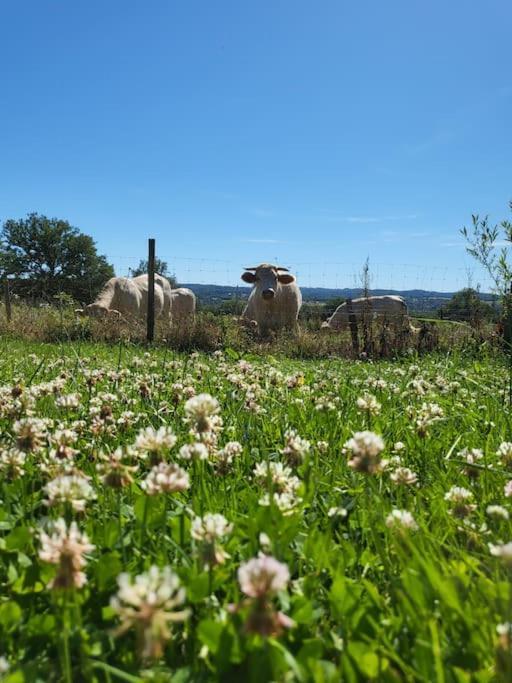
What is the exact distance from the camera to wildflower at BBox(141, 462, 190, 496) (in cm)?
150

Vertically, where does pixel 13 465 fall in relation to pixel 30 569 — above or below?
above

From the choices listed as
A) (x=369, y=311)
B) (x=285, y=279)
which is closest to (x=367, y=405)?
(x=369, y=311)

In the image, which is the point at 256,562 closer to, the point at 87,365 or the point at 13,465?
the point at 13,465

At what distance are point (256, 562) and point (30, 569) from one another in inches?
36.6

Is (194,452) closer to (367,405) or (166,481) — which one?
(166,481)

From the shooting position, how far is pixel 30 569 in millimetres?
1656

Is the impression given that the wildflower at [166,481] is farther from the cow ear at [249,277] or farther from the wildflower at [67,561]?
the cow ear at [249,277]

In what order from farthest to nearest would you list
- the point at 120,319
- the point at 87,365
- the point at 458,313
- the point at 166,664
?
the point at 458,313
the point at 120,319
the point at 87,365
the point at 166,664

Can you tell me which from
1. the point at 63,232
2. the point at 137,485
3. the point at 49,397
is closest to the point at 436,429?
the point at 137,485

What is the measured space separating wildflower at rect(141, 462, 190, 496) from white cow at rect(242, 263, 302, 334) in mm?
17116

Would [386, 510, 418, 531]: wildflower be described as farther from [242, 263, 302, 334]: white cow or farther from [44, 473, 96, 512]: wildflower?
[242, 263, 302, 334]: white cow

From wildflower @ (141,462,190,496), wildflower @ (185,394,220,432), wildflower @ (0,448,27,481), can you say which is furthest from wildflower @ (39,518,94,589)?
wildflower @ (0,448,27,481)

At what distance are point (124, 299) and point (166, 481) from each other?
22.3 m

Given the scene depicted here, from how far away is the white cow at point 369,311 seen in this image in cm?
1549
